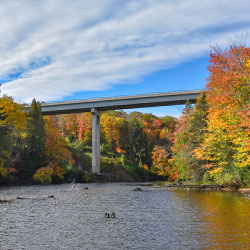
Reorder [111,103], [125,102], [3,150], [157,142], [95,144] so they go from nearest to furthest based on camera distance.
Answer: [3,150] < [125,102] < [111,103] < [95,144] < [157,142]

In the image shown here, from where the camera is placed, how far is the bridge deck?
217ft

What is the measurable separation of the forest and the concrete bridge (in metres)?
7.72

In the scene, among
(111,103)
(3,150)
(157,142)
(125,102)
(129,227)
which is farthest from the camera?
(157,142)

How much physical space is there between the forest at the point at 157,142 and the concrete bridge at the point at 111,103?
25.3 ft

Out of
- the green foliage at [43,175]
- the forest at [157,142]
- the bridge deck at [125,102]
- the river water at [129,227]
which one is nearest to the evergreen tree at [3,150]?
the forest at [157,142]

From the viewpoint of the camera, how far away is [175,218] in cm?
1780

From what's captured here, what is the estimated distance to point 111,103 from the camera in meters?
71.6

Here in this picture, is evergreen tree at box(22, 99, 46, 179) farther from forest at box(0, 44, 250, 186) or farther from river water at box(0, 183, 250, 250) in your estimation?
river water at box(0, 183, 250, 250)

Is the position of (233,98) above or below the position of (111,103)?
below

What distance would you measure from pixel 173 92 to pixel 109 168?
28478 mm

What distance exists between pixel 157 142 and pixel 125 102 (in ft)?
130

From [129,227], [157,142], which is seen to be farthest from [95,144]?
[129,227]

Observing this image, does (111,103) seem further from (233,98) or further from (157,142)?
(233,98)

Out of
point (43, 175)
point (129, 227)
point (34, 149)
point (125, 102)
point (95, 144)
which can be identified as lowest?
point (129, 227)
